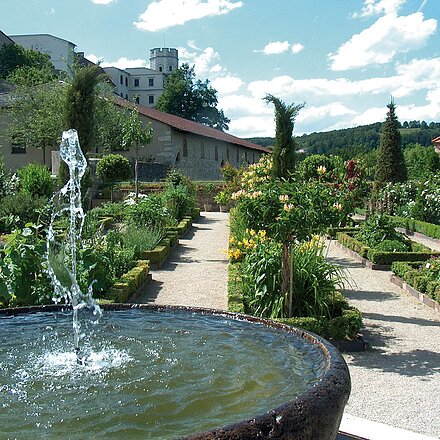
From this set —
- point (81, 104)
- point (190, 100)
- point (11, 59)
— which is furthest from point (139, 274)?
point (190, 100)

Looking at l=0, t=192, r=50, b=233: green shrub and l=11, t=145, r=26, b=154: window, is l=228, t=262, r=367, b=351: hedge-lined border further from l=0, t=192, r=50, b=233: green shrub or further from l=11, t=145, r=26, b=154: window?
l=11, t=145, r=26, b=154: window

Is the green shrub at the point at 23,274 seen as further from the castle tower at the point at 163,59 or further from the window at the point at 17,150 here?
the castle tower at the point at 163,59

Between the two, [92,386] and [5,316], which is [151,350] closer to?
[92,386]

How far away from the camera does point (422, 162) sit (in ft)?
112

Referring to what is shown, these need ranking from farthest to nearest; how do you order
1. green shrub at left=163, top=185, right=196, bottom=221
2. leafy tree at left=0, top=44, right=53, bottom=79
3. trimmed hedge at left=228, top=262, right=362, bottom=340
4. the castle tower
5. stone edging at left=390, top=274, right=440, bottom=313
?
1. the castle tower
2. leafy tree at left=0, top=44, right=53, bottom=79
3. green shrub at left=163, top=185, right=196, bottom=221
4. stone edging at left=390, top=274, right=440, bottom=313
5. trimmed hedge at left=228, top=262, right=362, bottom=340

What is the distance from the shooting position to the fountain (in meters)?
2.46

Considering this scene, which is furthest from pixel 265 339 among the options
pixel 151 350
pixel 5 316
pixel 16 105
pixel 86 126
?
pixel 16 105

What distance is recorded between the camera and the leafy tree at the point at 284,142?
11953 mm

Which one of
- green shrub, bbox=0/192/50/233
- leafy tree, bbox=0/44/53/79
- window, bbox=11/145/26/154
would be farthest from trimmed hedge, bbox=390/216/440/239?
leafy tree, bbox=0/44/53/79

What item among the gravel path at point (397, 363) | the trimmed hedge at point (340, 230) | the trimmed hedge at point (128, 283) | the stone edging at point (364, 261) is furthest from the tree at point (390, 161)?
the trimmed hedge at point (128, 283)

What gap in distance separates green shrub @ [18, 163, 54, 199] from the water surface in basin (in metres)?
14.0

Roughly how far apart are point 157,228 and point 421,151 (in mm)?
27514

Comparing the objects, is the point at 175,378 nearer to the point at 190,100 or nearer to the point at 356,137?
the point at 190,100

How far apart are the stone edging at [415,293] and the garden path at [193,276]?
275 cm
